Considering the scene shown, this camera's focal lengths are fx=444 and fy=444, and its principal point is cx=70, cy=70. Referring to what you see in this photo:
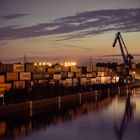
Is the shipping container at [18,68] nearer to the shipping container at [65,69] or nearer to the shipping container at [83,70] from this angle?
the shipping container at [65,69]

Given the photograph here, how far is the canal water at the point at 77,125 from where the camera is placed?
19625 millimetres

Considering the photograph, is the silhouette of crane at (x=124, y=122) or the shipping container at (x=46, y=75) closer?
the silhouette of crane at (x=124, y=122)

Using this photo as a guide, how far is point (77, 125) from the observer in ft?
75.4

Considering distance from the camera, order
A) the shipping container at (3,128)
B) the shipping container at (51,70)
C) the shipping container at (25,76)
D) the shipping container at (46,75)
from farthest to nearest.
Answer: the shipping container at (51,70)
the shipping container at (46,75)
the shipping container at (25,76)
the shipping container at (3,128)

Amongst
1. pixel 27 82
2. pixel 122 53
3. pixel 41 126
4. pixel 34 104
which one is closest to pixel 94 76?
pixel 27 82

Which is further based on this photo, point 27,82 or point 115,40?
point 115,40

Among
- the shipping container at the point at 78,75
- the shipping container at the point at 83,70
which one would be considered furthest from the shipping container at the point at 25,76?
the shipping container at the point at 83,70

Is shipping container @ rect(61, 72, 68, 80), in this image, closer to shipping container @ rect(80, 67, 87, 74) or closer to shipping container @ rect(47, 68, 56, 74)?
shipping container @ rect(47, 68, 56, 74)

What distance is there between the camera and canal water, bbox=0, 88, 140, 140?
19.6 meters

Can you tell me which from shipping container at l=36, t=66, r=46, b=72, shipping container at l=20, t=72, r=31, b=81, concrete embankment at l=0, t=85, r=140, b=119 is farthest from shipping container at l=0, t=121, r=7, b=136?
shipping container at l=36, t=66, r=46, b=72

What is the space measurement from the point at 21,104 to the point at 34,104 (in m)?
1.76

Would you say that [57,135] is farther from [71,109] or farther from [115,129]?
[71,109]

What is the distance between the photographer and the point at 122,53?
76.6 m

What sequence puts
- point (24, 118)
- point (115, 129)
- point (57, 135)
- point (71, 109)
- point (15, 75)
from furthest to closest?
point (15, 75), point (71, 109), point (24, 118), point (115, 129), point (57, 135)
